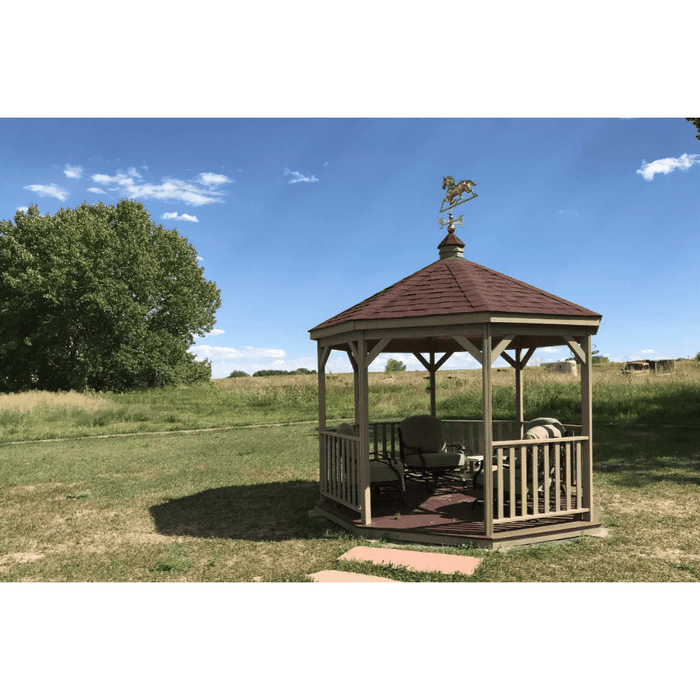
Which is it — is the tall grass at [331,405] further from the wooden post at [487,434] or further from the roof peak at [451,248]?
the wooden post at [487,434]

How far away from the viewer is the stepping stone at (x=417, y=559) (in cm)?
521

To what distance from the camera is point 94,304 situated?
98.9 ft

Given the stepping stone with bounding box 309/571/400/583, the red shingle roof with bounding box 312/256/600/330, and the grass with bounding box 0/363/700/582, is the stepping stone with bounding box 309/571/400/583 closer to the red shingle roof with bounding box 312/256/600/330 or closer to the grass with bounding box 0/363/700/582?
the grass with bounding box 0/363/700/582

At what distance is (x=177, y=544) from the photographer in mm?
6449

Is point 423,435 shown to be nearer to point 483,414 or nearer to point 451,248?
point 483,414

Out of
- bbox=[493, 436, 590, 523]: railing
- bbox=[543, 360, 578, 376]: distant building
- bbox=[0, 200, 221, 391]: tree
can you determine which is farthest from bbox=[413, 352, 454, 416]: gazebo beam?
bbox=[543, 360, 578, 376]: distant building

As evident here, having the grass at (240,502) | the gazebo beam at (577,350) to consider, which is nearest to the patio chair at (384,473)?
the grass at (240,502)

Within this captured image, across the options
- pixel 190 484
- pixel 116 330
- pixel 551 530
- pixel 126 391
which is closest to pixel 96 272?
pixel 116 330

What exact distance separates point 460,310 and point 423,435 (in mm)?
3243

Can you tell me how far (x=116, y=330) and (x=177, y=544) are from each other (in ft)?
89.5

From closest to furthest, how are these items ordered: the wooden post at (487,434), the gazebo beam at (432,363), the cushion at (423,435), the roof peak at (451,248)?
1. the wooden post at (487,434)
2. the roof peak at (451,248)
3. the cushion at (423,435)
4. the gazebo beam at (432,363)

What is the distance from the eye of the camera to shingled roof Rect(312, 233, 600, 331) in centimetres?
609

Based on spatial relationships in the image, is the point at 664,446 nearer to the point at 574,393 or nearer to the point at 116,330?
the point at 574,393

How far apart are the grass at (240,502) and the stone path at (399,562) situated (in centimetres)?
15
